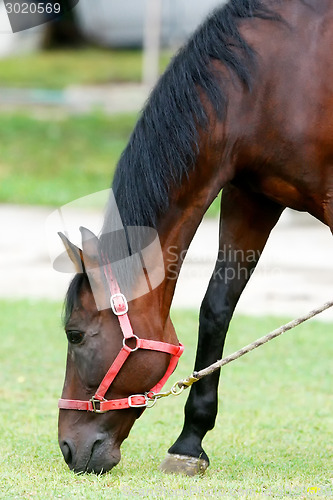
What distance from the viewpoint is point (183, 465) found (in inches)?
142

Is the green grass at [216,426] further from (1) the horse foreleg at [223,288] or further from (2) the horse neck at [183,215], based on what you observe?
(2) the horse neck at [183,215]

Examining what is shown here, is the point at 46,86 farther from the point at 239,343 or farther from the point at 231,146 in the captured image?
the point at 231,146

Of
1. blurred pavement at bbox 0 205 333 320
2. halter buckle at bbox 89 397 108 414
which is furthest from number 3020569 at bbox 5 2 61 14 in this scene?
halter buckle at bbox 89 397 108 414

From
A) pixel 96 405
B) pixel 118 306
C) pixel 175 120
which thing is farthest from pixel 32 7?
pixel 96 405

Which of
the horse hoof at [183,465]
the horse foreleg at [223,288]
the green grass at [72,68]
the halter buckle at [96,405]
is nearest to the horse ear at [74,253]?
the halter buckle at [96,405]

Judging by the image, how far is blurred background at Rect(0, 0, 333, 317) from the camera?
886 cm

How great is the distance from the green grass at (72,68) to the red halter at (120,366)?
1530cm

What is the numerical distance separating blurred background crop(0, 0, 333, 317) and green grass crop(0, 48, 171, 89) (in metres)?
0.03

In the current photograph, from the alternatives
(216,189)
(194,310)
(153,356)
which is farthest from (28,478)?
(194,310)

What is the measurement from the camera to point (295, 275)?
9.06m

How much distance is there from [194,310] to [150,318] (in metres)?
4.30

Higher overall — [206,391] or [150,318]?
[150,318]

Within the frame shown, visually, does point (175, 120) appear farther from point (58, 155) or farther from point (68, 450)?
point (58, 155)

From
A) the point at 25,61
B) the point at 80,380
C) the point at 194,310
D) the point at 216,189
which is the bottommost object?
the point at 25,61
